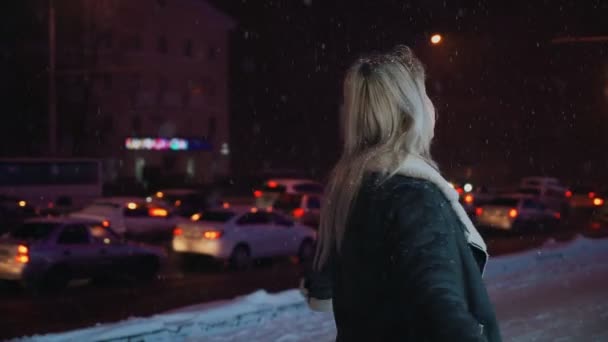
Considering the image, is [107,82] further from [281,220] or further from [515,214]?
[281,220]

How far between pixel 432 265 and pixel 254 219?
1815 centimetres

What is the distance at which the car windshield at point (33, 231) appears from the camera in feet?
49.8

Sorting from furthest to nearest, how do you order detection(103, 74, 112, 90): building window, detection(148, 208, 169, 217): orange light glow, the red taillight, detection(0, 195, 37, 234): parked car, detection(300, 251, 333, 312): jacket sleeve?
1. detection(103, 74, 112, 90): building window
2. the red taillight
3. detection(148, 208, 169, 217): orange light glow
4. detection(0, 195, 37, 234): parked car
5. detection(300, 251, 333, 312): jacket sleeve

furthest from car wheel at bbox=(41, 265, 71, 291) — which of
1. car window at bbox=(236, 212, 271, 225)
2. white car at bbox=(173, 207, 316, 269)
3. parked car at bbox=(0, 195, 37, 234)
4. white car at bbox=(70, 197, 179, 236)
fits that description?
parked car at bbox=(0, 195, 37, 234)

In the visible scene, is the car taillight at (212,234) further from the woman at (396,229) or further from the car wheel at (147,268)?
the woman at (396,229)

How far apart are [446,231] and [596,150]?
2284 inches

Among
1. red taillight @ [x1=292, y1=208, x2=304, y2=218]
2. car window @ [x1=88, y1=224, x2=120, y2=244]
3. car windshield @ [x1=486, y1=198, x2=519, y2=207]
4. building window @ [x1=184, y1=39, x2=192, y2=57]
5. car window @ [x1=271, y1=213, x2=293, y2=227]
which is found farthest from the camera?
building window @ [x1=184, y1=39, x2=192, y2=57]

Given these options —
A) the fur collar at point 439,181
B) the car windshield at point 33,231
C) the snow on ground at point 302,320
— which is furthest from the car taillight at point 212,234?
the fur collar at point 439,181

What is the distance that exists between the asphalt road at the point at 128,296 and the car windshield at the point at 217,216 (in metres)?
1.18

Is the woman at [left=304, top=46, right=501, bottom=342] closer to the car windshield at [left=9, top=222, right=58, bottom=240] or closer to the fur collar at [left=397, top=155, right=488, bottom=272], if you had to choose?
the fur collar at [left=397, top=155, right=488, bottom=272]

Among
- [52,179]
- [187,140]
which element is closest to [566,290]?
[52,179]

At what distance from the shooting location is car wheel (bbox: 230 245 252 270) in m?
18.7

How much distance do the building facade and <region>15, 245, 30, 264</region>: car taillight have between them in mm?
31387

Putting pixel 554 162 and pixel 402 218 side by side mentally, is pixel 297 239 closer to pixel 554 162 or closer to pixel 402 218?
pixel 402 218
